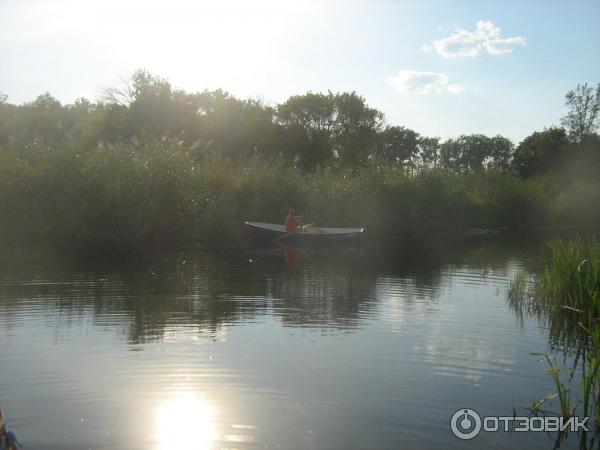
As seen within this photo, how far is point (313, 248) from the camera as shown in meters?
28.4

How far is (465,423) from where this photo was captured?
7.12 metres

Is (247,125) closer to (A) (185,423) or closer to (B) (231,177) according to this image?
(B) (231,177)

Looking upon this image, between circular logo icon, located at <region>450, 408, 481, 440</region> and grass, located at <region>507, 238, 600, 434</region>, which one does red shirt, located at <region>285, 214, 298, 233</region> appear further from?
circular logo icon, located at <region>450, 408, 481, 440</region>

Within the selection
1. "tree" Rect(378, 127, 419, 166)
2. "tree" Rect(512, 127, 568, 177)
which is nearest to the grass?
"tree" Rect(512, 127, 568, 177)

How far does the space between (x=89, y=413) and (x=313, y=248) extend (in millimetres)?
21416

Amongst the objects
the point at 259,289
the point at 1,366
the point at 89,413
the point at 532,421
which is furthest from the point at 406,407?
the point at 259,289

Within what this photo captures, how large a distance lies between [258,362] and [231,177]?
2299 centimetres

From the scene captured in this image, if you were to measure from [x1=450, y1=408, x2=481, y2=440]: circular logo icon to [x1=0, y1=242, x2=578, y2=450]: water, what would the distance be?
10 cm

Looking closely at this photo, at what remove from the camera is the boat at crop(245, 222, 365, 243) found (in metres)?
28.6

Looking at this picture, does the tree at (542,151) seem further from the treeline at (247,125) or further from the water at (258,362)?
the water at (258,362)

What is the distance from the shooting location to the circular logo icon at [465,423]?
684 cm

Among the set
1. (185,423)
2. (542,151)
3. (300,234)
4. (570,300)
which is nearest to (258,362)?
(185,423)

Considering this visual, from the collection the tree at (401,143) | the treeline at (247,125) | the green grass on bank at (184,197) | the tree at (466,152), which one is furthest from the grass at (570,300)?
the tree at (466,152)

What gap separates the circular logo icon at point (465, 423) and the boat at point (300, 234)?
2114 cm
